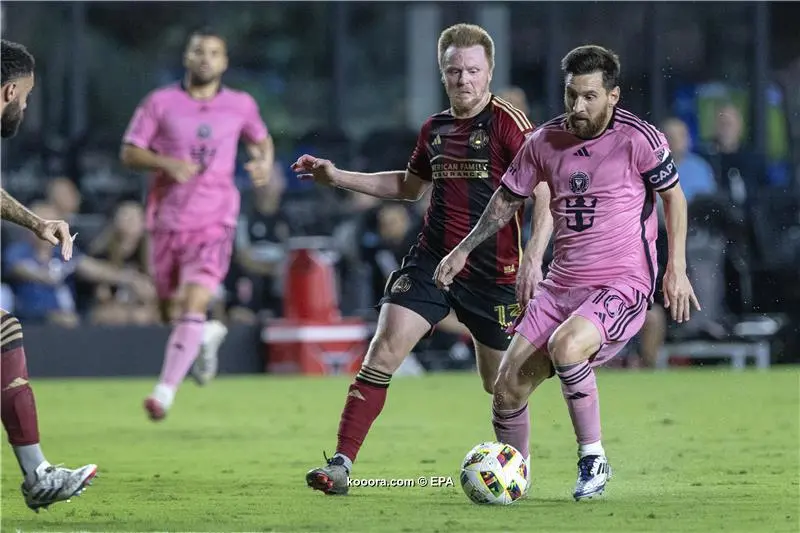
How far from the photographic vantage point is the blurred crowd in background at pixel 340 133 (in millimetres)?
15664

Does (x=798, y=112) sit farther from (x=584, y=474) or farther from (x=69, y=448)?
(x=584, y=474)

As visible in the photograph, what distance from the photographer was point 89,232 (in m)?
16.5

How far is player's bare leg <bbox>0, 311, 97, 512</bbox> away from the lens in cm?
671

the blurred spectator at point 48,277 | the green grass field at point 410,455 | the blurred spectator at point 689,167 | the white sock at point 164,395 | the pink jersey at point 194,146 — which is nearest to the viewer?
the green grass field at point 410,455

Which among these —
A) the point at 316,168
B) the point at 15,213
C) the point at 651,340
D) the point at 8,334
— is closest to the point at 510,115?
the point at 316,168

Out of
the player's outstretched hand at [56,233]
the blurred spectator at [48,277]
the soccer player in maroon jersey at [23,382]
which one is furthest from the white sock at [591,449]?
the blurred spectator at [48,277]

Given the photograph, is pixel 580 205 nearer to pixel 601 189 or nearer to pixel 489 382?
pixel 601 189

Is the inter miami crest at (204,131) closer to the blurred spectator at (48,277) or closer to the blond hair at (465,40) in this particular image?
the blurred spectator at (48,277)

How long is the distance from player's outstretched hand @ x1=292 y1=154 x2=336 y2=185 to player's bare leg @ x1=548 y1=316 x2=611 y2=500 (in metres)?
1.36

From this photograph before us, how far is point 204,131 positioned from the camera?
11.9 m

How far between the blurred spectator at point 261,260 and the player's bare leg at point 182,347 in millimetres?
4296

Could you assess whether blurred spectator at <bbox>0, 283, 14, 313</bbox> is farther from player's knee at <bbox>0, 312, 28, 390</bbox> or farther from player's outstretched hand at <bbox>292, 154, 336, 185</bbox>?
player's knee at <bbox>0, 312, 28, 390</bbox>

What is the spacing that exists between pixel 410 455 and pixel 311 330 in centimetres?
637

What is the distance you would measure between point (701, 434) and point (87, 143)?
28.7 feet
